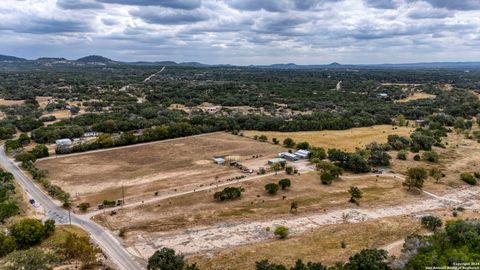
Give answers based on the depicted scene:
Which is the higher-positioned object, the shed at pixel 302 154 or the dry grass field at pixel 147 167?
the shed at pixel 302 154

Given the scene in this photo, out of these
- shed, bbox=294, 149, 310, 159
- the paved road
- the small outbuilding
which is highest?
shed, bbox=294, 149, 310, 159

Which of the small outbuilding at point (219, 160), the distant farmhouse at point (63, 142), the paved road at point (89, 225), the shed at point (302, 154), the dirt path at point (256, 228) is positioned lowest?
the dirt path at point (256, 228)

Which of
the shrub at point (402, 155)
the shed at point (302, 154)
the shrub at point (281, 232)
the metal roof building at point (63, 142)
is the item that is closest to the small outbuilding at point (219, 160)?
the shed at point (302, 154)

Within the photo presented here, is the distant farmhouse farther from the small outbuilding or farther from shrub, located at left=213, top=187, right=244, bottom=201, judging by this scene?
shrub, located at left=213, top=187, right=244, bottom=201

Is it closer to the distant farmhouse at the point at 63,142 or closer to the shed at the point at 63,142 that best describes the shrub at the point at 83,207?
the distant farmhouse at the point at 63,142

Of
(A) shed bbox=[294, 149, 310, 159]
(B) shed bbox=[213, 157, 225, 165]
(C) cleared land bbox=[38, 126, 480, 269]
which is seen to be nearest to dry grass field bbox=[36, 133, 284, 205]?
(C) cleared land bbox=[38, 126, 480, 269]
